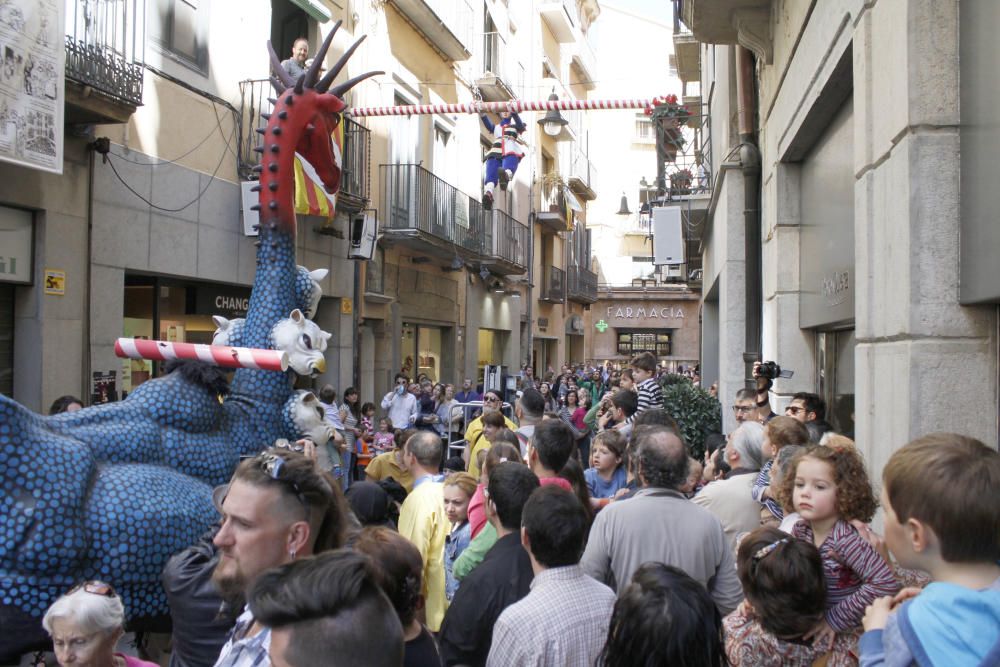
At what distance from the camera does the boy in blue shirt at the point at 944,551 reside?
193 centimetres

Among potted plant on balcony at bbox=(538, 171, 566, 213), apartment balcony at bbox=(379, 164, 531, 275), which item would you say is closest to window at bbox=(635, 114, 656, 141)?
potted plant on balcony at bbox=(538, 171, 566, 213)

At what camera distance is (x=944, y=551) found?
6.83 ft

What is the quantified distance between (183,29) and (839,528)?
11090 mm

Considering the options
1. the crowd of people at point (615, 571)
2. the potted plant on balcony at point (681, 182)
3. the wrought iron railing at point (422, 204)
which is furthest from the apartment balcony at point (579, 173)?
the crowd of people at point (615, 571)

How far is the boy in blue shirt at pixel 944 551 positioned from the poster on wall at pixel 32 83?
314 inches

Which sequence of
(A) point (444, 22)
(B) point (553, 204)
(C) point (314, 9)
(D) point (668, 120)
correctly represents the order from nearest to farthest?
(C) point (314, 9), (D) point (668, 120), (A) point (444, 22), (B) point (553, 204)

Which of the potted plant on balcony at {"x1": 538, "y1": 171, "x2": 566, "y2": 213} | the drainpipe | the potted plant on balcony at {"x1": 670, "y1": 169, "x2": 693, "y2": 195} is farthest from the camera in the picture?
the potted plant on balcony at {"x1": 538, "y1": 171, "x2": 566, "y2": 213}

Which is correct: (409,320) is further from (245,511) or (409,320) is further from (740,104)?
(245,511)

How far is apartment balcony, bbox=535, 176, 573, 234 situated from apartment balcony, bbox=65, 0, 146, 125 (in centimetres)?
2276

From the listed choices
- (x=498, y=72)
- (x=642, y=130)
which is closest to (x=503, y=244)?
(x=498, y=72)

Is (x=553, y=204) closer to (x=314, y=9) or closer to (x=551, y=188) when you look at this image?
(x=551, y=188)

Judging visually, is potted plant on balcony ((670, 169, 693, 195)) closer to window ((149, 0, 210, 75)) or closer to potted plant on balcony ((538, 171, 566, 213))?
window ((149, 0, 210, 75))

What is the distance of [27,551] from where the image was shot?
3.66 meters

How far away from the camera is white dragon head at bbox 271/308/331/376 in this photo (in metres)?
5.24
